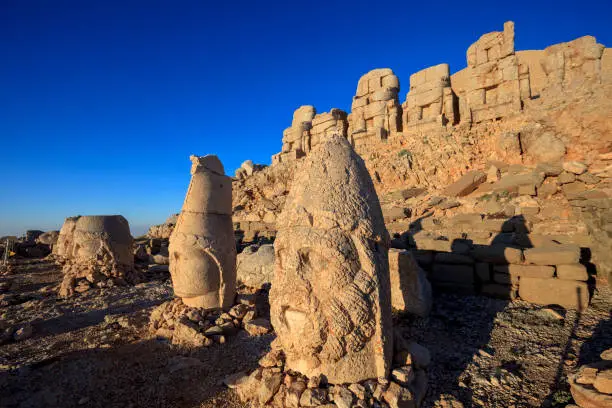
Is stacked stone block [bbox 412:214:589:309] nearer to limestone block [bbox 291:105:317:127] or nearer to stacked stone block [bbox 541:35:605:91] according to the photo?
stacked stone block [bbox 541:35:605:91]

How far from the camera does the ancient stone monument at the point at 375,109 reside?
56.1 ft

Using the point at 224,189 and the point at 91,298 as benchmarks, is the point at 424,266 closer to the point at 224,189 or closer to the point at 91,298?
the point at 224,189

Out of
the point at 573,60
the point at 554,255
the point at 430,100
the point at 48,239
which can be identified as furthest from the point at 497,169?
the point at 48,239

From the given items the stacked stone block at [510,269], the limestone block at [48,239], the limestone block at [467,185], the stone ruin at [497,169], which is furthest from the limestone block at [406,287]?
the limestone block at [48,239]

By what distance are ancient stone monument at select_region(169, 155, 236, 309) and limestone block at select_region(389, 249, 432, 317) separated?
2.67 m

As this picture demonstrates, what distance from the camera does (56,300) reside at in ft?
21.9

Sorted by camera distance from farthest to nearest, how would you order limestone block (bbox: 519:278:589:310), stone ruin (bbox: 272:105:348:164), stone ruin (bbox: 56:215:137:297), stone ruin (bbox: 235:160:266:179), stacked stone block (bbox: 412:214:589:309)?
stone ruin (bbox: 235:160:266:179), stone ruin (bbox: 272:105:348:164), stone ruin (bbox: 56:215:137:297), stacked stone block (bbox: 412:214:589:309), limestone block (bbox: 519:278:589:310)

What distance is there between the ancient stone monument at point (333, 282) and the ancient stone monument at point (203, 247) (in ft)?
8.22

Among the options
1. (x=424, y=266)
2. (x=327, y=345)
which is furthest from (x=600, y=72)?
(x=327, y=345)

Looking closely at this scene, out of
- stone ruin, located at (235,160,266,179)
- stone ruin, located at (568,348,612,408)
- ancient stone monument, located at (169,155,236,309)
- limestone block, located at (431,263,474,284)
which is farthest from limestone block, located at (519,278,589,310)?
stone ruin, located at (235,160,266,179)

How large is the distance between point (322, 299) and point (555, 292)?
425 centimetres

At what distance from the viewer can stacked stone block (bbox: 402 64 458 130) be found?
49.5ft

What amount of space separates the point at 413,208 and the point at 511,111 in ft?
21.0

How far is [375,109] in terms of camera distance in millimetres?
18156
